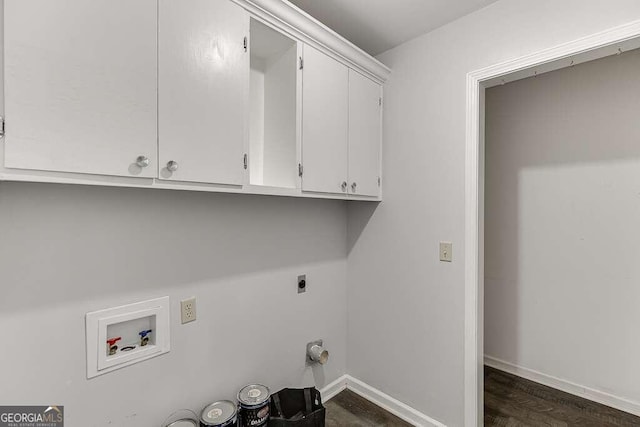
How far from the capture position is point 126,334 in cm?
134

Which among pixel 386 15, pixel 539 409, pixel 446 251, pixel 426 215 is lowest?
pixel 539 409

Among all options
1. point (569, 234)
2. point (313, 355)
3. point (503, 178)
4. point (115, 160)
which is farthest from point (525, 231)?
point (115, 160)

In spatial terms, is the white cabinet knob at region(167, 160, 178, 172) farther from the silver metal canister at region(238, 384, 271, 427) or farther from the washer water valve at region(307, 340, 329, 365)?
the washer water valve at region(307, 340, 329, 365)

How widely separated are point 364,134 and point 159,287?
1.45 metres

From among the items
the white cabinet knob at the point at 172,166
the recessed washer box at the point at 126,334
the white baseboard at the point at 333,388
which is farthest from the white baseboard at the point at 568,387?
the white cabinet knob at the point at 172,166

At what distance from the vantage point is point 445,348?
1872mm

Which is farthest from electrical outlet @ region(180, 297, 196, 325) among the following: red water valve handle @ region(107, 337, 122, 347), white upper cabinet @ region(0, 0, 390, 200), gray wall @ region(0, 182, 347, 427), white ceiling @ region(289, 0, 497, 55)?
white ceiling @ region(289, 0, 497, 55)

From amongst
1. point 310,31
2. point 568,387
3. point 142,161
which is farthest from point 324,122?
point 568,387

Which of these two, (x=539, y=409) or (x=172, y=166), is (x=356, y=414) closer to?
(x=539, y=409)

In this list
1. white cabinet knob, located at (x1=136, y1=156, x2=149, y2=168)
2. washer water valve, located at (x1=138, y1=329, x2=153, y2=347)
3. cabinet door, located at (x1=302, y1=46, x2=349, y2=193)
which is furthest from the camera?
cabinet door, located at (x1=302, y1=46, x2=349, y2=193)

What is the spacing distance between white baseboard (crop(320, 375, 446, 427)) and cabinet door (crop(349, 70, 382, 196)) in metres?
1.40

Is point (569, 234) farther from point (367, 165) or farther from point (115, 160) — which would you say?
point (115, 160)

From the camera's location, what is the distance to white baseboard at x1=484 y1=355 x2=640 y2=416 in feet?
6.91

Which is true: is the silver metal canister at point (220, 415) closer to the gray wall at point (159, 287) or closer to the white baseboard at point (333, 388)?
the gray wall at point (159, 287)
